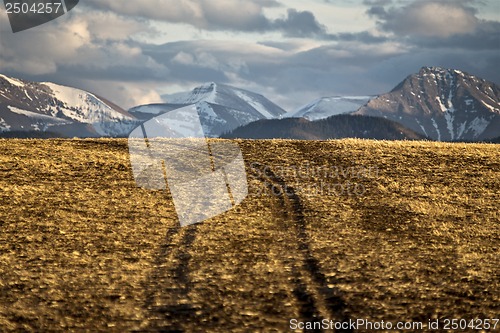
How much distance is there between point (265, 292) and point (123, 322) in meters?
5.49

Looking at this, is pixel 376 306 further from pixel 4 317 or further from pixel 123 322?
pixel 4 317

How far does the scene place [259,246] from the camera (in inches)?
1177

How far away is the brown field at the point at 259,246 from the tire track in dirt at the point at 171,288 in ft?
0.26

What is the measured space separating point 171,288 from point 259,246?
249 inches

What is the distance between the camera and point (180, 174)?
44.6m

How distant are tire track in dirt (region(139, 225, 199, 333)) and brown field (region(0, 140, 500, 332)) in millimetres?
80

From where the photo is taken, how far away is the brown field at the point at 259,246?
22719 mm

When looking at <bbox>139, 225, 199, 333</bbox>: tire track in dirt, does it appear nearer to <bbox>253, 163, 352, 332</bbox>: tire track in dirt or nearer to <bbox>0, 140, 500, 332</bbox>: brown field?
<bbox>0, 140, 500, 332</bbox>: brown field

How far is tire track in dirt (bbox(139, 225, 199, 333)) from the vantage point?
21875 mm

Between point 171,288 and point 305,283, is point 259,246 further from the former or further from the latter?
point 171,288

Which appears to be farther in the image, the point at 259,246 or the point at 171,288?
the point at 259,246

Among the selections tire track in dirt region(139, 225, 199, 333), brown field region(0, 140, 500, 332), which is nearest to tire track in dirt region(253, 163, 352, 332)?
brown field region(0, 140, 500, 332)

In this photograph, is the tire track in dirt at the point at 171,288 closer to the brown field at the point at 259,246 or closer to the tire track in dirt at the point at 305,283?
the brown field at the point at 259,246

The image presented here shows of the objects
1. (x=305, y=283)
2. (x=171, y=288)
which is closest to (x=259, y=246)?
(x=305, y=283)
